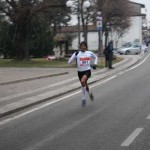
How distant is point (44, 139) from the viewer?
929 cm

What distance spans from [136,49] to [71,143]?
200 feet

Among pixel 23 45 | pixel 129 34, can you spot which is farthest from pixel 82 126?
pixel 129 34

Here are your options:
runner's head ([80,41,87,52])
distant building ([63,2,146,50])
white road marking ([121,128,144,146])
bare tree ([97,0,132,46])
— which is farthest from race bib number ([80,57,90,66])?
distant building ([63,2,146,50])

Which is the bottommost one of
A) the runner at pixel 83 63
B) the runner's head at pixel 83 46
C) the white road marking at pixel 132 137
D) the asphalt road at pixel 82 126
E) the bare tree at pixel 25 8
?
the asphalt road at pixel 82 126

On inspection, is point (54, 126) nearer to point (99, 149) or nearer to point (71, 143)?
point (71, 143)

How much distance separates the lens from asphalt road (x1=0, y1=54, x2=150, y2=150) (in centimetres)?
872

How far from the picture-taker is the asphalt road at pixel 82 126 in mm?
8719

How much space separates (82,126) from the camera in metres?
10.6

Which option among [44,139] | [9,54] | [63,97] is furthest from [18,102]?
[9,54]

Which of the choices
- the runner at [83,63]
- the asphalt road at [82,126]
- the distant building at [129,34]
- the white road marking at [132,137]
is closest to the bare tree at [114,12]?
the distant building at [129,34]

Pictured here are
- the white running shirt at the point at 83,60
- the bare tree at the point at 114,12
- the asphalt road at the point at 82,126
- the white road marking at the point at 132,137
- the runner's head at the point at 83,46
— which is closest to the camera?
the white road marking at the point at 132,137

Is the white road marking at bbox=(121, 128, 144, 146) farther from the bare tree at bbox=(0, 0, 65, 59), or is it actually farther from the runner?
the bare tree at bbox=(0, 0, 65, 59)

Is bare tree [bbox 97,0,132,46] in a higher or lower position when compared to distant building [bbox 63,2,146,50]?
higher

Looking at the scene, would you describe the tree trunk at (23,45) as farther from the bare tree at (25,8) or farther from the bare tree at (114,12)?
the bare tree at (114,12)
